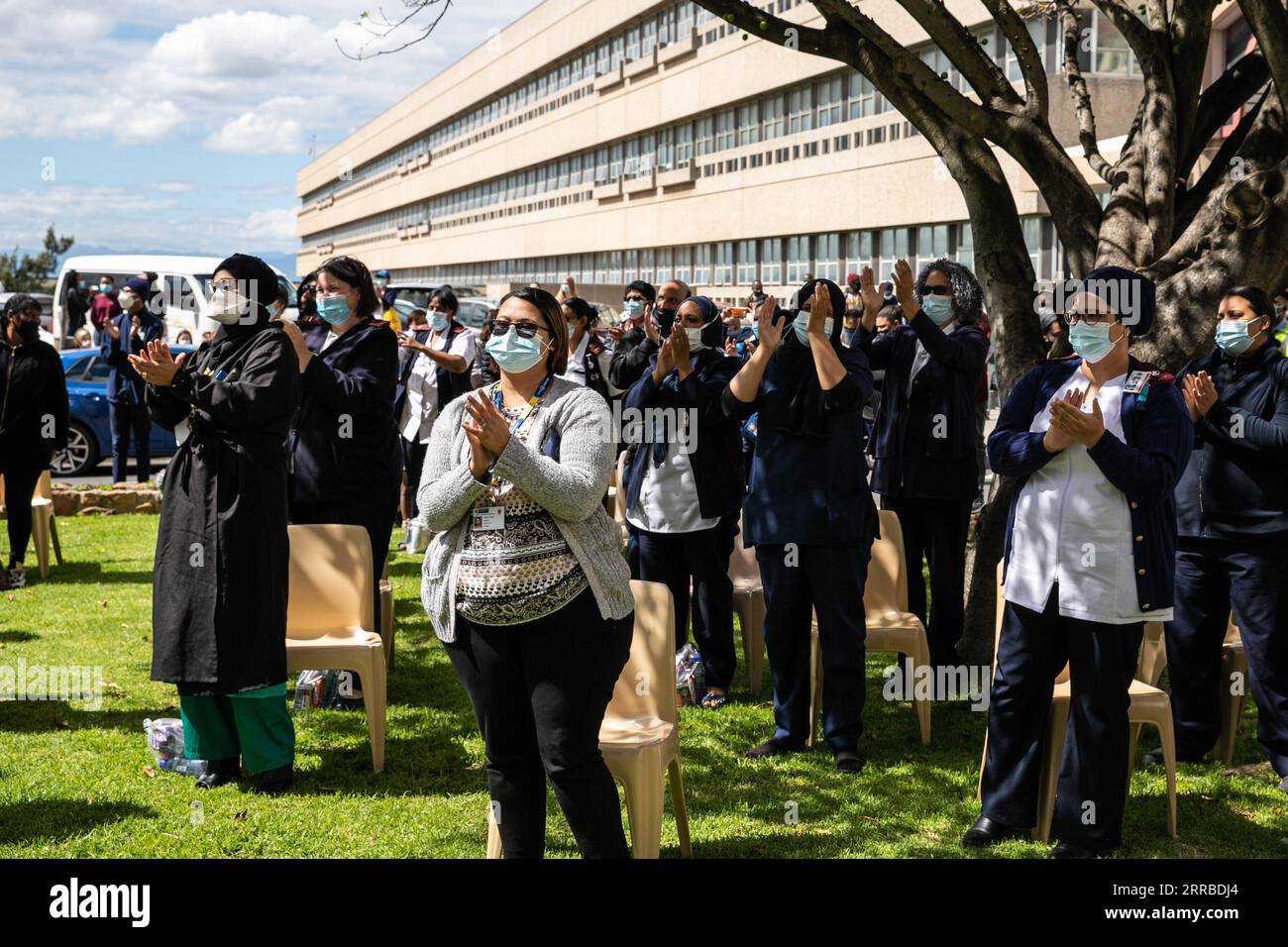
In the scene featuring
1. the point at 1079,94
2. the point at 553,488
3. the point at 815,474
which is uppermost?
the point at 1079,94

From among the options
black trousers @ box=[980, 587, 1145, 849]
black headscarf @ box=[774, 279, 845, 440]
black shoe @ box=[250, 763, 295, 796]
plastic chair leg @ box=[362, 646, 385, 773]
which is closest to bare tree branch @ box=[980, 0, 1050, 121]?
black headscarf @ box=[774, 279, 845, 440]

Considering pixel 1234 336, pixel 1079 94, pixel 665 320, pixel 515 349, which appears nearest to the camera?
pixel 515 349

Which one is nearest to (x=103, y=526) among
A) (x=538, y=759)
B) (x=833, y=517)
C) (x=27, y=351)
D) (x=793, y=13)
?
(x=27, y=351)

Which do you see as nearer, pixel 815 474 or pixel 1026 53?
pixel 815 474

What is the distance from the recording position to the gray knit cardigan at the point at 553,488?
411cm

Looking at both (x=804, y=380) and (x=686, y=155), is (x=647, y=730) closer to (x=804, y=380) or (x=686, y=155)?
(x=804, y=380)

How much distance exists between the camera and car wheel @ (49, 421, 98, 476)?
666 inches

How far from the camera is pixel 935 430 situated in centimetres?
737

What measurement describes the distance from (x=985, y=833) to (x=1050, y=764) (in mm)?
378

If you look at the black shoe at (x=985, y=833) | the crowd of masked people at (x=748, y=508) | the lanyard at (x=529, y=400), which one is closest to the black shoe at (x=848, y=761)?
the crowd of masked people at (x=748, y=508)

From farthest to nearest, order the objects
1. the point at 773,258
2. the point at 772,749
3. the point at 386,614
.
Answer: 1. the point at 773,258
2. the point at 386,614
3. the point at 772,749

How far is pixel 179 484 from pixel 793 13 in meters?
31.8

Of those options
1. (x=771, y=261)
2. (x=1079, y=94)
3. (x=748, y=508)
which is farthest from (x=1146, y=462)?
(x=771, y=261)

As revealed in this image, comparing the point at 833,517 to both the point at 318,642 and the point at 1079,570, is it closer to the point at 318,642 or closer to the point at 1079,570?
the point at 1079,570
